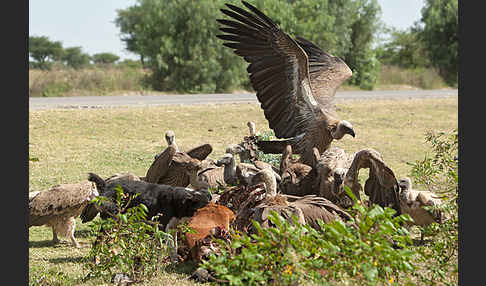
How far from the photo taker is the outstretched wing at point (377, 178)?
5.98m

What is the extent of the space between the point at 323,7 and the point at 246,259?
106ft

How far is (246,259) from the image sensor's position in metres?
3.60

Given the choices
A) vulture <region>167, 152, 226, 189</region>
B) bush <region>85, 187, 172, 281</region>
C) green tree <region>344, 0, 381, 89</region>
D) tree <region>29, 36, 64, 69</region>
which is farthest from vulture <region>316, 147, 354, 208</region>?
tree <region>29, 36, 64, 69</region>

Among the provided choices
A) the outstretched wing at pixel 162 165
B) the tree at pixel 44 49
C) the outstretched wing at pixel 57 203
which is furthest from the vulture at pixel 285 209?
the tree at pixel 44 49

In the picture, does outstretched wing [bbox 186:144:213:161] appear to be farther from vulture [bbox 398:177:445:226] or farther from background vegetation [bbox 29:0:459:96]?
background vegetation [bbox 29:0:459:96]

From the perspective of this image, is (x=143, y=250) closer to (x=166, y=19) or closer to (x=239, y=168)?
(x=239, y=168)

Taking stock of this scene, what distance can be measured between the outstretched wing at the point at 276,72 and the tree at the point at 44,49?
5257cm

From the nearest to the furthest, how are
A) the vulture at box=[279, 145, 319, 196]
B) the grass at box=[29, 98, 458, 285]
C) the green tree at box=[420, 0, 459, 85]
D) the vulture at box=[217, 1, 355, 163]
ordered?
the vulture at box=[279, 145, 319, 196], the vulture at box=[217, 1, 355, 163], the grass at box=[29, 98, 458, 285], the green tree at box=[420, 0, 459, 85]

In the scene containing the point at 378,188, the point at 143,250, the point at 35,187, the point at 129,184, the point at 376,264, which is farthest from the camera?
the point at 35,187

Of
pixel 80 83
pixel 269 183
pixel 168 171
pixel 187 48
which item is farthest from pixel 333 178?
pixel 187 48

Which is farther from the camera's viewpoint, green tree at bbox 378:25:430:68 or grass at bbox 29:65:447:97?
green tree at bbox 378:25:430:68

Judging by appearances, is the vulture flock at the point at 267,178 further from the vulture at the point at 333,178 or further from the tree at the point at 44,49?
the tree at the point at 44,49

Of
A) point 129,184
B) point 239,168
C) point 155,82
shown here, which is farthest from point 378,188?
point 155,82

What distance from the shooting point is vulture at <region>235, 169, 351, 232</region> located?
16.8 ft
